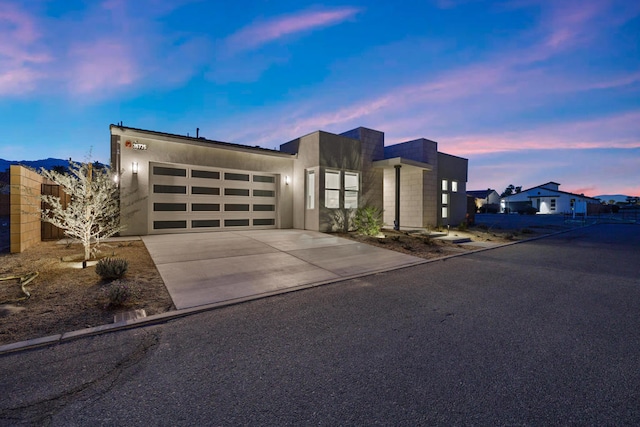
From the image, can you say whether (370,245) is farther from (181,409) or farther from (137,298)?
(181,409)

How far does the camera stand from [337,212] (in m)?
12.3

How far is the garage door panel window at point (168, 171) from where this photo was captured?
34.3ft

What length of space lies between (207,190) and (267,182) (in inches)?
112

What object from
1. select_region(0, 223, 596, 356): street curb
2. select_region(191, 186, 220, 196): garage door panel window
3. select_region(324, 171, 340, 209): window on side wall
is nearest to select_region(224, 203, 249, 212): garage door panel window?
select_region(191, 186, 220, 196): garage door panel window

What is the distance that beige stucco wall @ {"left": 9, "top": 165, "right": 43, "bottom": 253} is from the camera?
6.46 m

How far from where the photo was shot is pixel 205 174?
11.3m

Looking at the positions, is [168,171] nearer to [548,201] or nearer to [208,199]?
[208,199]

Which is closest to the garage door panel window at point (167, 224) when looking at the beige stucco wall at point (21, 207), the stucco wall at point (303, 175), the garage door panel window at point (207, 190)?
the garage door panel window at point (207, 190)

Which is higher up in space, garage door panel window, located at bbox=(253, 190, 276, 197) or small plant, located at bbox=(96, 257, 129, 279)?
garage door panel window, located at bbox=(253, 190, 276, 197)

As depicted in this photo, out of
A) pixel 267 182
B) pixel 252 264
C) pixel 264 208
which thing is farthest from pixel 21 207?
pixel 267 182

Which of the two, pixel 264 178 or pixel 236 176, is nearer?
pixel 236 176

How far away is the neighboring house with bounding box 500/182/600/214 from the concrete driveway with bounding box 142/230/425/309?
46.7 meters

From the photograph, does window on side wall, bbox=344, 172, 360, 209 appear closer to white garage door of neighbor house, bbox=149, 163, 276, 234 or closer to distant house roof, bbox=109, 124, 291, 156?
distant house roof, bbox=109, 124, 291, 156

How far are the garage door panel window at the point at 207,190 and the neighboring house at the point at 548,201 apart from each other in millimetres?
48169
